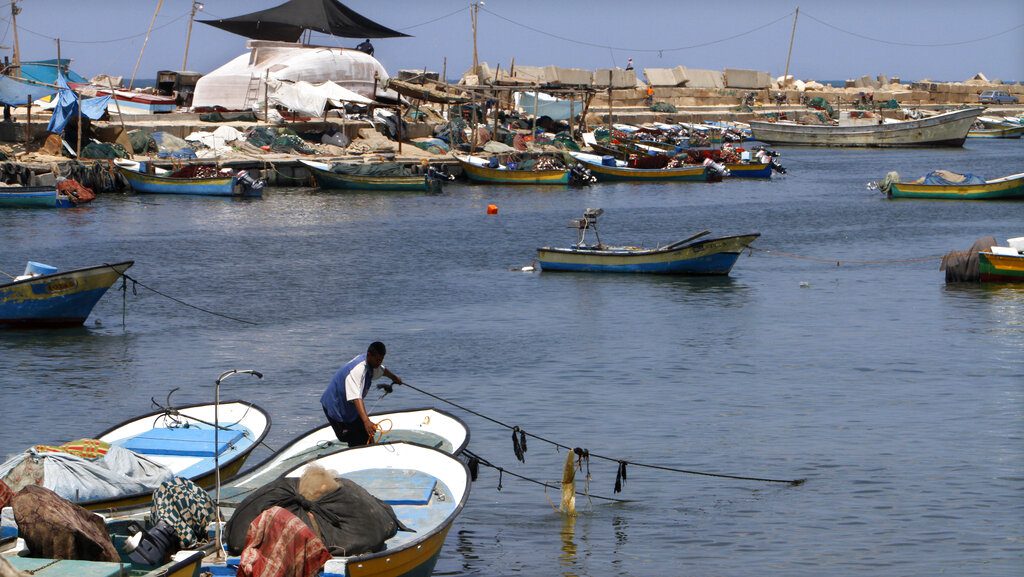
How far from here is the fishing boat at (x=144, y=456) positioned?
1126 centimetres

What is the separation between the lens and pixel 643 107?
100m

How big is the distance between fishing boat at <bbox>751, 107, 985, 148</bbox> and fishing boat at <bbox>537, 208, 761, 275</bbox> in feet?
192

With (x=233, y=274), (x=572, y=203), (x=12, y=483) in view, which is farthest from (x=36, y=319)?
(x=572, y=203)

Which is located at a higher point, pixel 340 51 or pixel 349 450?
pixel 340 51

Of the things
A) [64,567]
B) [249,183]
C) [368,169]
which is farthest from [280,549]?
[368,169]

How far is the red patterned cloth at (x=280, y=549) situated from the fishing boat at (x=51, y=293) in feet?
47.6

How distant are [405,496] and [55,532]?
303 centimetres

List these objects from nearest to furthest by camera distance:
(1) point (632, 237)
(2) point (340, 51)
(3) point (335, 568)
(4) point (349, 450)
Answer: (3) point (335, 568), (4) point (349, 450), (1) point (632, 237), (2) point (340, 51)

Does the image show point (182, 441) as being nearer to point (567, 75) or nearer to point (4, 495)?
point (4, 495)

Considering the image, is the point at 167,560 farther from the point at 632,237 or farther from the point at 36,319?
the point at 632,237

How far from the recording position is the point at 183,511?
32.4 feet

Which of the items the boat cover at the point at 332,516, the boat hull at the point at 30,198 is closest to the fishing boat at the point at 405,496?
the boat cover at the point at 332,516

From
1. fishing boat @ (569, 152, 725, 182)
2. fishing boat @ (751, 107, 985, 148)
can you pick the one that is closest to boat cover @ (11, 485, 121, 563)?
fishing boat @ (569, 152, 725, 182)

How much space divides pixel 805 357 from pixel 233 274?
1583 cm
